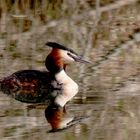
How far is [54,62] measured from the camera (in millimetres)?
8539

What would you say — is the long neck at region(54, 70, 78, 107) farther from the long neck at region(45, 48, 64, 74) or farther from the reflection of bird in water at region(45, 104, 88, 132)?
the reflection of bird in water at region(45, 104, 88, 132)

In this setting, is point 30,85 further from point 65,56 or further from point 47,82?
point 65,56

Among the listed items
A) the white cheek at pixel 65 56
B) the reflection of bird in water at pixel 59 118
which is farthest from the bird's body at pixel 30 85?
the reflection of bird in water at pixel 59 118

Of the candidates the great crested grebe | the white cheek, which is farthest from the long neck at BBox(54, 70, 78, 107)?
the white cheek

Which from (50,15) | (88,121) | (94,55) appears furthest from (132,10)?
(88,121)

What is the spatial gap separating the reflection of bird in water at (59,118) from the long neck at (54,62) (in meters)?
1.04

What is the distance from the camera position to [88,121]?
6.96 meters

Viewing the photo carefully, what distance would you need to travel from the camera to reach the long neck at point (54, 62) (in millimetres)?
8523

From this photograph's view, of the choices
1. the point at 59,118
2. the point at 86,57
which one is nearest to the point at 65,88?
the point at 86,57

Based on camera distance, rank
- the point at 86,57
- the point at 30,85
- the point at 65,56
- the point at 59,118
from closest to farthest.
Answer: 1. the point at 59,118
2. the point at 30,85
3. the point at 65,56
4. the point at 86,57

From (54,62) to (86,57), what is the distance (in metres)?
0.84

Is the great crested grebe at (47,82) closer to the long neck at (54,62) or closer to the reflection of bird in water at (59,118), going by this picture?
the long neck at (54,62)

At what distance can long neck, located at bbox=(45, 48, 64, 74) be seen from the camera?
852 centimetres

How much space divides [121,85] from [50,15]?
3361mm
